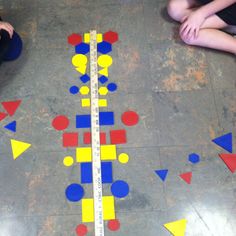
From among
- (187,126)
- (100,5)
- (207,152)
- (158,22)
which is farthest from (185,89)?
(100,5)

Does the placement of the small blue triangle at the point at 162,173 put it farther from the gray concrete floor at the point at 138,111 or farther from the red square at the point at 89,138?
the red square at the point at 89,138

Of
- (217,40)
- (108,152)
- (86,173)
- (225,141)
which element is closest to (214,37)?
(217,40)

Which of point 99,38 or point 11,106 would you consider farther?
point 99,38

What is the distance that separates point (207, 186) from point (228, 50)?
613mm

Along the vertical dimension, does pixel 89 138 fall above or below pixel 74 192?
above

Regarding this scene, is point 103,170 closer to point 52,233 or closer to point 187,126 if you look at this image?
point 52,233

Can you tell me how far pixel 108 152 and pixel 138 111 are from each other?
21 cm

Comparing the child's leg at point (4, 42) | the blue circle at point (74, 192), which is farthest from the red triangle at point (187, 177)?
the child's leg at point (4, 42)

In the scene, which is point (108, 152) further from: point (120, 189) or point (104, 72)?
point (104, 72)

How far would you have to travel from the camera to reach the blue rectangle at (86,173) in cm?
107

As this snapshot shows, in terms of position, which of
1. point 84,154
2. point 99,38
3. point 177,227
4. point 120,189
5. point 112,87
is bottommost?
point 177,227

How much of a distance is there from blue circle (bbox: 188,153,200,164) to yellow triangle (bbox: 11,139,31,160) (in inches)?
24.3

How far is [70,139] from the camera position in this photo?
1146mm

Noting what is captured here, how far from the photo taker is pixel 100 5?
148 centimetres
